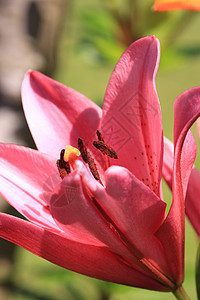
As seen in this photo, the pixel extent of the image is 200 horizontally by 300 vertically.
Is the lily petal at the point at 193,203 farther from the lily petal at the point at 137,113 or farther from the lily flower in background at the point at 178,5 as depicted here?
the lily flower in background at the point at 178,5

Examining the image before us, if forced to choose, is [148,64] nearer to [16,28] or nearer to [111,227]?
[111,227]

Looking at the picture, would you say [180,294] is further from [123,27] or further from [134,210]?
[123,27]

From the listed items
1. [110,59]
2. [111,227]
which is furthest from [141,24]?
[111,227]

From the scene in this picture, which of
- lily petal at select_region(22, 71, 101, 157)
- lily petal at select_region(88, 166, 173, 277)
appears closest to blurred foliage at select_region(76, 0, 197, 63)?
lily petal at select_region(22, 71, 101, 157)

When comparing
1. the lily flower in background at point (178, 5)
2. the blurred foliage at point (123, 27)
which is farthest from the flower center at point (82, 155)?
the blurred foliage at point (123, 27)

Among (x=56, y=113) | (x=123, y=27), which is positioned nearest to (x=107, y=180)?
(x=56, y=113)
